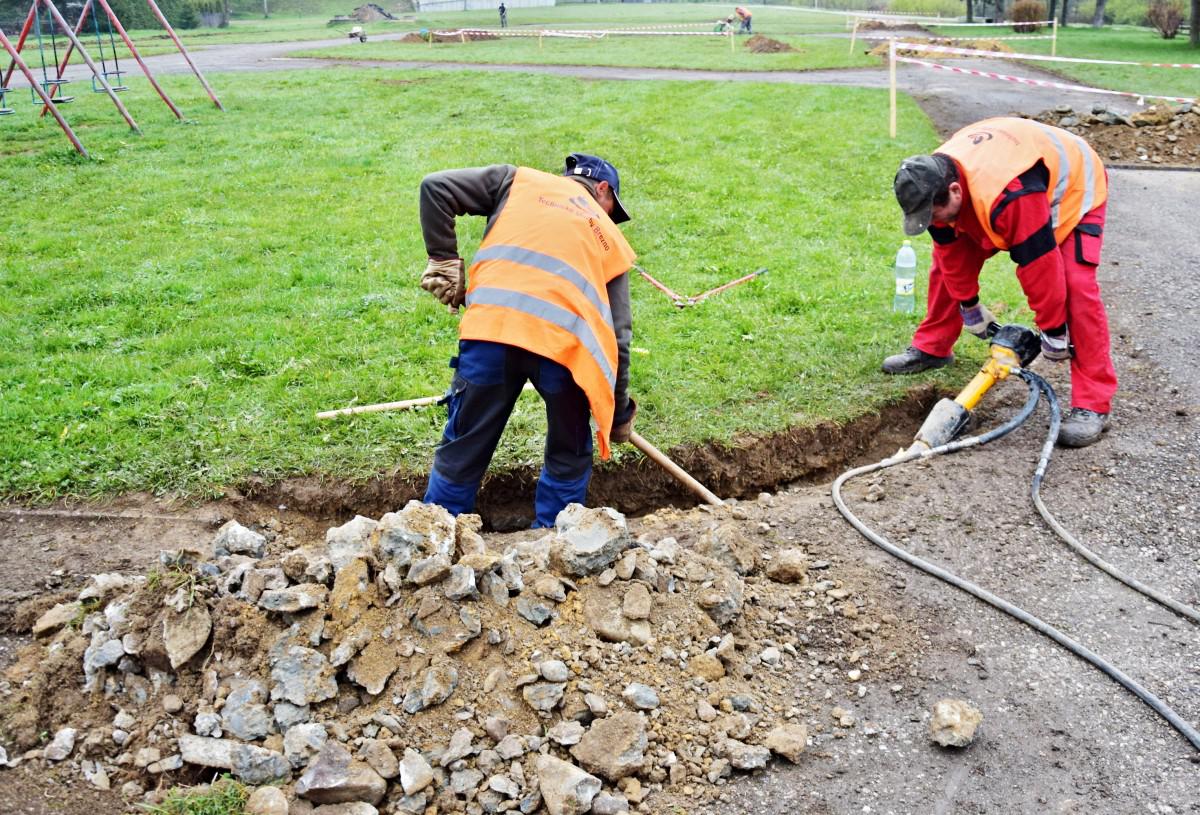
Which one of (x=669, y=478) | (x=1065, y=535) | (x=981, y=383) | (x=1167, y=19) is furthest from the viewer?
(x=1167, y=19)

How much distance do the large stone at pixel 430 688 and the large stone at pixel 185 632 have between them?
77 cm

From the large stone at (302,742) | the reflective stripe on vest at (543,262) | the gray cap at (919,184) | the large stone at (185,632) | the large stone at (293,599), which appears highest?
the gray cap at (919,184)

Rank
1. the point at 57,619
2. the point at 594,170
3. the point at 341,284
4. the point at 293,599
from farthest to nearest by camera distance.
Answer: the point at 341,284
the point at 594,170
the point at 57,619
the point at 293,599

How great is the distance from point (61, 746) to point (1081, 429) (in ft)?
17.0

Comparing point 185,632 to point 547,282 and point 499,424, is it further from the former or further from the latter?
point 547,282

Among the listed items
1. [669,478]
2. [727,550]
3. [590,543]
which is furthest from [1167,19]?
[590,543]

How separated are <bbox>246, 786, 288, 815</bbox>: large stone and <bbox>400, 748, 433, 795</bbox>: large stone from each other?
37 centimetres

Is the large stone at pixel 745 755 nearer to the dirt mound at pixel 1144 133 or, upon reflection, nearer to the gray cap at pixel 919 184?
the gray cap at pixel 919 184

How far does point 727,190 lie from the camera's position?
10.7 meters

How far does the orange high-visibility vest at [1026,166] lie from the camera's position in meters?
5.07

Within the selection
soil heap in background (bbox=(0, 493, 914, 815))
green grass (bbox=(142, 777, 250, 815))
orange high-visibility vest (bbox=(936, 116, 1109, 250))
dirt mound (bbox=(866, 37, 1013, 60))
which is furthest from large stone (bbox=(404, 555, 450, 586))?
dirt mound (bbox=(866, 37, 1013, 60))

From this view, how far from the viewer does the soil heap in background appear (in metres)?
3.18

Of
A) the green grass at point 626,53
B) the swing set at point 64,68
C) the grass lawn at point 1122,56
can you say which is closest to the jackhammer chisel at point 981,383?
the swing set at point 64,68

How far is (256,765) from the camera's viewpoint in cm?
311
